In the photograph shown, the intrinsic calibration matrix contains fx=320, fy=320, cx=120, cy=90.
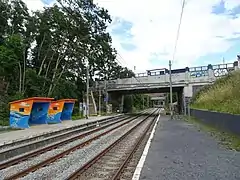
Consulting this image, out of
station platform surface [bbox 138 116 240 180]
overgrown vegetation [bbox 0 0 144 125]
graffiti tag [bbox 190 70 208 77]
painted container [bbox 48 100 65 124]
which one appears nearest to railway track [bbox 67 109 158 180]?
station platform surface [bbox 138 116 240 180]

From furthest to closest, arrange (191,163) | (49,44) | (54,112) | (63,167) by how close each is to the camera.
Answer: (49,44) < (54,112) < (63,167) < (191,163)

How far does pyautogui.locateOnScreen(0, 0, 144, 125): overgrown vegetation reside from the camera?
40.8 meters

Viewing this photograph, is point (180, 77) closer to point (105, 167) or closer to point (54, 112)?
point (54, 112)

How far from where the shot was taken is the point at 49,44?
144ft

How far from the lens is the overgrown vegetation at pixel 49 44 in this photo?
40828mm

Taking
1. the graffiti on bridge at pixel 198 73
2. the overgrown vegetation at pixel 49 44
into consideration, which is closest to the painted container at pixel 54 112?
the overgrown vegetation at pixel 49 44

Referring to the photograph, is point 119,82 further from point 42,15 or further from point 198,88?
point 42,15

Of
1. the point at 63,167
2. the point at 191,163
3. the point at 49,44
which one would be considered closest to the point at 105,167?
the point at 63,167

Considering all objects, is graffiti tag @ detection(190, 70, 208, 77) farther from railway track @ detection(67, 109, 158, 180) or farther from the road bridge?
railway track @ detection(67, 109, 158, 180)

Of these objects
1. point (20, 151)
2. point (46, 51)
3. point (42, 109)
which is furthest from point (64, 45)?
point (20, 151)

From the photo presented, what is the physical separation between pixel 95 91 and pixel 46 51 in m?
14.7

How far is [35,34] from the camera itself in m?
44.7

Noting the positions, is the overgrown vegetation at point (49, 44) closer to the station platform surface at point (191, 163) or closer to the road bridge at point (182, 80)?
the road bridge at point (182, 80)

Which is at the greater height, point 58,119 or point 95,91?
point 95,91
